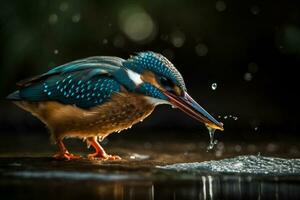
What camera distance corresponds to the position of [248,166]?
578 centimetres

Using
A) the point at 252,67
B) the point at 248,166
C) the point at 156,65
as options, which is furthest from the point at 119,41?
the point at 248,166

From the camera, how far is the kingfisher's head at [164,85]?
6.00 meters

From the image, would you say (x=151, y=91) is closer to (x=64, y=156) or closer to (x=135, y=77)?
(x=135, y=77)

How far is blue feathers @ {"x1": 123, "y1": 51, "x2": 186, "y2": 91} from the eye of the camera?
19.6 feet

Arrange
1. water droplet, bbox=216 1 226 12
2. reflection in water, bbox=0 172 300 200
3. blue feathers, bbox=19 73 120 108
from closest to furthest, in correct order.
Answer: reflection in water, bbox=0 172 300 200
blue feathers, bbox=19 73 120 108
water droplet, bbox=216 1 226 12

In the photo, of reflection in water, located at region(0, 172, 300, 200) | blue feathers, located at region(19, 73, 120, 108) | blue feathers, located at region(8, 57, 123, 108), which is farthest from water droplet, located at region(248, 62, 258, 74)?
reflection in water, located at region(0, 172, 300, 200)

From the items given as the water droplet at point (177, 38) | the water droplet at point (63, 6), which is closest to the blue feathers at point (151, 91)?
the water droplet at point (63, 6)

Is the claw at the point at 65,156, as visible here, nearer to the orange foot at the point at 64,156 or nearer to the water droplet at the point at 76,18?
the orange foot at the point at 64,156

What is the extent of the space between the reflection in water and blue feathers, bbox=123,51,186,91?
39.4 inches

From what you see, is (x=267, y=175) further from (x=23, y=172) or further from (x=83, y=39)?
(x=83, y=39)

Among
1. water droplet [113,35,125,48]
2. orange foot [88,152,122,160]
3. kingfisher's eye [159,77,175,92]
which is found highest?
water droplet [113,35,125,48]

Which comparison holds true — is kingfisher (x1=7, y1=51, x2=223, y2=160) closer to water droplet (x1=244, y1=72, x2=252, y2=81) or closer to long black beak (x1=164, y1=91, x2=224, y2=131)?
long black beak (x1=164, y1=91, x2=224, y2=131)

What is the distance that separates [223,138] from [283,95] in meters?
Answer: 2.28

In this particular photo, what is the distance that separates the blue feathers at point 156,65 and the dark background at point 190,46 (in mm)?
2056
